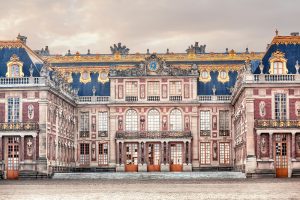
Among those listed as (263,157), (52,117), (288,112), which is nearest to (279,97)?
(288,112)

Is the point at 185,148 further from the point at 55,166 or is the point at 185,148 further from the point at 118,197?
the point at 118,197

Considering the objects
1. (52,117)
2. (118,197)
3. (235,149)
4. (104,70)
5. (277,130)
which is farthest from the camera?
(104,70)

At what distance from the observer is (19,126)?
5950 cm

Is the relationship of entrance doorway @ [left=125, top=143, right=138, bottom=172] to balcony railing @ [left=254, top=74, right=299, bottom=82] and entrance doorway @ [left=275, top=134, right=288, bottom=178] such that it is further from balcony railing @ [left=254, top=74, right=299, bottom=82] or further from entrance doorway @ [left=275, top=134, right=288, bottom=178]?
entrance doorway @ [left=275, top=134, right=288, bottom=178]

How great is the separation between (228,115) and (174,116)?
5.76 meters

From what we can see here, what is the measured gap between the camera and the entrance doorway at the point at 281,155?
59281 mm

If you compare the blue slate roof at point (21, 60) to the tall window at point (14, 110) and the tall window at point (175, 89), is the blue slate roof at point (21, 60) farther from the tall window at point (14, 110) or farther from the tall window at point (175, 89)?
the tall window at point (175, 89)

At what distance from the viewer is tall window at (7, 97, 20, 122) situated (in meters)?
60.5

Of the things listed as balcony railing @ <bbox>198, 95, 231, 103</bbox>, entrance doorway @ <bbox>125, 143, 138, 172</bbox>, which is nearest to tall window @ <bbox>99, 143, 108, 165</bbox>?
entrance doorway @ <bbox>125, 143, 138, 172</bbox>

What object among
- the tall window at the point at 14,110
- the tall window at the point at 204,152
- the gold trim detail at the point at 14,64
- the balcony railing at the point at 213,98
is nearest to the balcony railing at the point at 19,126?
the tall window at the point at 14,110

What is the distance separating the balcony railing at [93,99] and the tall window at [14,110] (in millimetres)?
17032

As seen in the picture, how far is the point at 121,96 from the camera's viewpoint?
3014 inches

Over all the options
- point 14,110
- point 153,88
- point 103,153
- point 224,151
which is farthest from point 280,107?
point 103,153

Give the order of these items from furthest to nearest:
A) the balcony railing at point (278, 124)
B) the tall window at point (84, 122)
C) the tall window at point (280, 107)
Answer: the tall window at point (84, 122), the tall window at point (280, 107), the balcony railing at point (278, 124)
